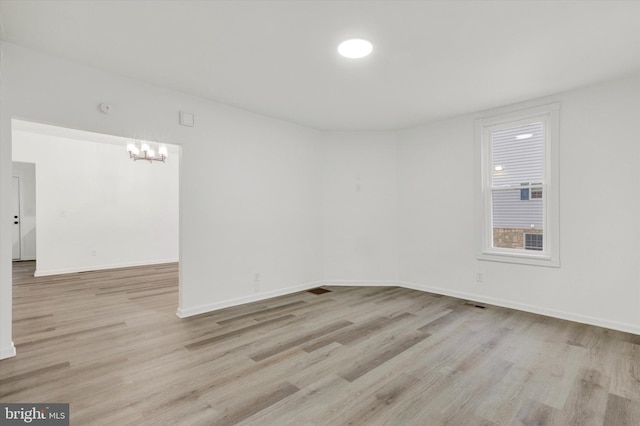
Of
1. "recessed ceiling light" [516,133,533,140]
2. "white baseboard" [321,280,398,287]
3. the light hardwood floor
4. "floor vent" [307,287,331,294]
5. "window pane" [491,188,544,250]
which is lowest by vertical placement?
"floor vent" [307,287,331,294]

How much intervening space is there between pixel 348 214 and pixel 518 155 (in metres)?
2.54

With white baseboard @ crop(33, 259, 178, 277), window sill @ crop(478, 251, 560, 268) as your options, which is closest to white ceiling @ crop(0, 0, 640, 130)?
window sill @ crop(478, 251, 560, 268)

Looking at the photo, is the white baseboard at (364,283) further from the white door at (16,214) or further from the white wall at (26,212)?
the white door at (16,214)

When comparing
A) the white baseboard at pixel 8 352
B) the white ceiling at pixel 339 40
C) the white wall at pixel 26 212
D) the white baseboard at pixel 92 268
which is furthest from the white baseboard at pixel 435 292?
the white wall at pixel 26 212

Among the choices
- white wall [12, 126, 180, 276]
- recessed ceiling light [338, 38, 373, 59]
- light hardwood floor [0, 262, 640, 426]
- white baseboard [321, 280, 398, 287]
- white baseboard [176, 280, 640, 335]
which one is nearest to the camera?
light hardwood floor [0, 262, 640, 426]

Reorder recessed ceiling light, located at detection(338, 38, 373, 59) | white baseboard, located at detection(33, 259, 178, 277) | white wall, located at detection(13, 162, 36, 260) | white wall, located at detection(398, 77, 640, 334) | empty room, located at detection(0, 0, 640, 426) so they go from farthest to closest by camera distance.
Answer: white wall, located at detection(13, 162, 36, 260), white baseboard, located at detection(33, 259, 178, 277), white wall, located at detection(398, 77, 640, 334), recessed ceiling light, located at detection(338, 38, 373, 59), empty room, located at detection(0, 0, 640, 426)

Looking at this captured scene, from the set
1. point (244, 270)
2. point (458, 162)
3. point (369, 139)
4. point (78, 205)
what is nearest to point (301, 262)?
point (244, 270)

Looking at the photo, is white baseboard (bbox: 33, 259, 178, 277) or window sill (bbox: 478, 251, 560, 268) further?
white baseboard (bbox: 33, 259, 178, 277)

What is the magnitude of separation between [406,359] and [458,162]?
9.77 feet

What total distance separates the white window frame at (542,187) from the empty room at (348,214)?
0.03m

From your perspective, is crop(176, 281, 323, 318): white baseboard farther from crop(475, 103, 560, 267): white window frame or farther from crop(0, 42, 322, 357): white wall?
crop(475, 103, 560, 267): white window frame

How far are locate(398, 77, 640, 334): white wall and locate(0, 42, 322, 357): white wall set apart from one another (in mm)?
2228

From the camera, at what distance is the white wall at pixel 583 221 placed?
123 inches

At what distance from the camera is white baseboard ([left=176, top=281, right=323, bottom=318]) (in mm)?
3615
